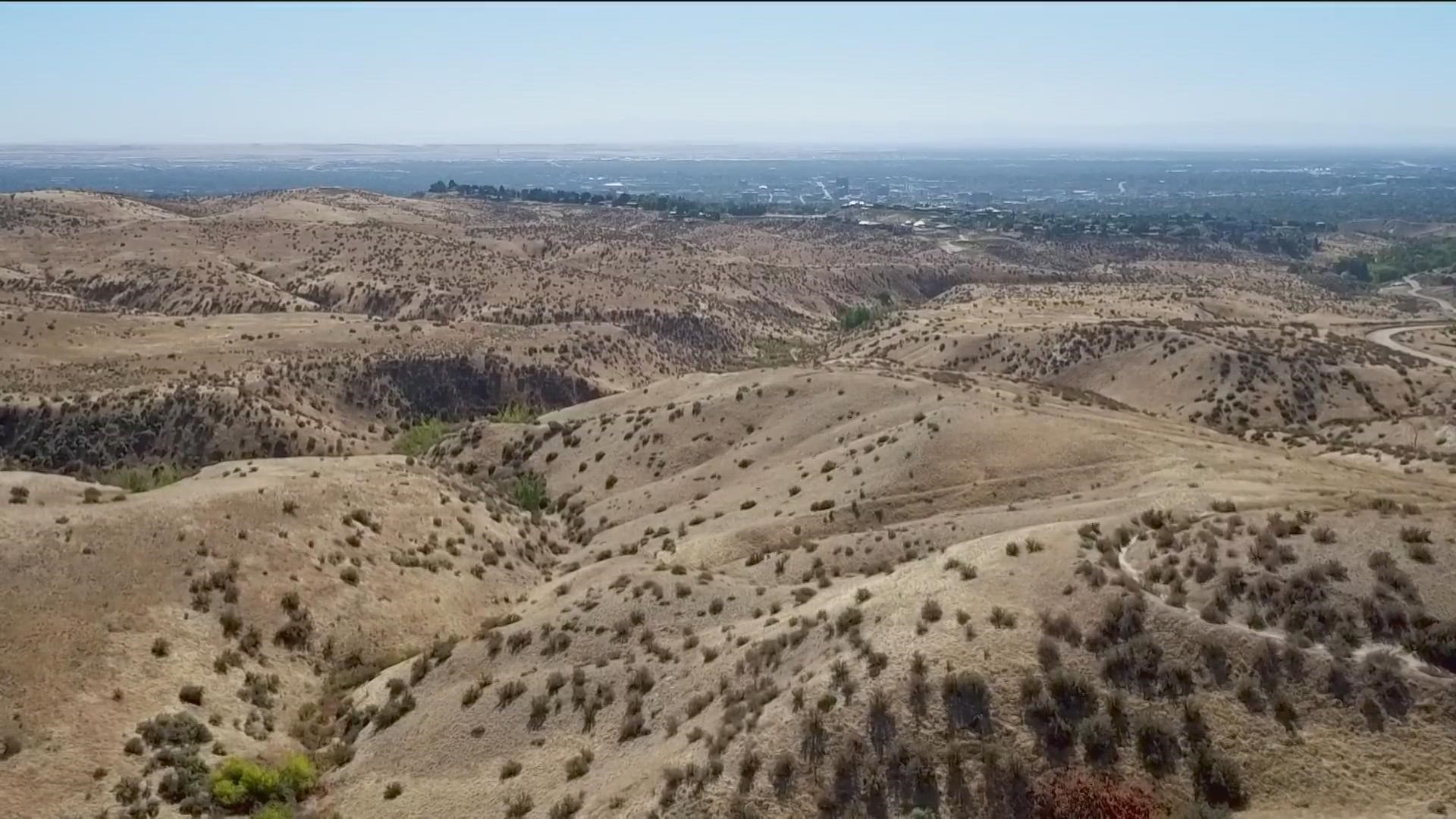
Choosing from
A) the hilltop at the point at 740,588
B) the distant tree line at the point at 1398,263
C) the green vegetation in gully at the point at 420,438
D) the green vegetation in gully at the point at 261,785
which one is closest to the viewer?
the hilltop at the point at 740,588

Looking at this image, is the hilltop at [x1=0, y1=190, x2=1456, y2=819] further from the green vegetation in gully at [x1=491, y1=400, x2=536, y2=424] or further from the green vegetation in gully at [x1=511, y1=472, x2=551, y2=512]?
the green vegetation in gully at [x1=491, y1=400, x2=536, y2=424]

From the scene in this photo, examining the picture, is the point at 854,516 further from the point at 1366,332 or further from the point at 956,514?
the point at 1366,332

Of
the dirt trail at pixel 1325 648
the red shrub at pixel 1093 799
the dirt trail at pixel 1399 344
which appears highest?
the dirt trail at pixel 1325 648

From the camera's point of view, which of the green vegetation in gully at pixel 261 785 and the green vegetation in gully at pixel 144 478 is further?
the green vegetation in gully at pixel 144 478

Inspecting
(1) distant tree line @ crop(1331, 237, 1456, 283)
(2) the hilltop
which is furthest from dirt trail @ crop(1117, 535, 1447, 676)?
(1) distant tree line @ crop(1331, 237, 1456, 283)

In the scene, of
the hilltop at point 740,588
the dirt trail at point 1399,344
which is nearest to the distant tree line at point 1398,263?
the dirt trail at point 1399,344

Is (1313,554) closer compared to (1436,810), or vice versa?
(1436,810)

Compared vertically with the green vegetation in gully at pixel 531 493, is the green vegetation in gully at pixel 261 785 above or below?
above

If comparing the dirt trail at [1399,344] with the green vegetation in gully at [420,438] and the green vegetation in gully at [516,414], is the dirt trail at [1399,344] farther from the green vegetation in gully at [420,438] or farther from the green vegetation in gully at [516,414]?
the green vegetation in gully at [420,438]

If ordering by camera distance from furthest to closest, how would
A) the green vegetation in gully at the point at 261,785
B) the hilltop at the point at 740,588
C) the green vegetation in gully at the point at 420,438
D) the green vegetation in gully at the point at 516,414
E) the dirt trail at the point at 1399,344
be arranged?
→ the dirt trail at the point at 1399,344 → the green vegetation in gully at the point at 516,414 → the green vegetation in gully at the point at 420,438 → the green vegetation in gully at the point at 261,785 → the hilltop at the point at 740,588

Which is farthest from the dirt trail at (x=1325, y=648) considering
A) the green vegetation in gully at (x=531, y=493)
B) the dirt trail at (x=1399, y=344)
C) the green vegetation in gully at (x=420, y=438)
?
the dirt trail at (x=1399, y=344)

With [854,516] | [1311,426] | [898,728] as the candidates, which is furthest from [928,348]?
[898,728]
